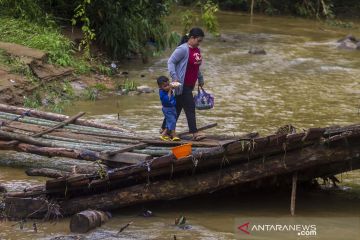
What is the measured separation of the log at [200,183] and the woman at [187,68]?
1011mm

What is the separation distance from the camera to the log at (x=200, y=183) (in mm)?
6223

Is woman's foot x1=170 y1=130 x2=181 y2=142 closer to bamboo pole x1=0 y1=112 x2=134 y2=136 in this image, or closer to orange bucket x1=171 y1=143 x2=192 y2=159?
bamboo pole x1=0 y1=112 x2=134 y2=136

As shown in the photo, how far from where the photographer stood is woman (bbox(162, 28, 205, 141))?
7279mm

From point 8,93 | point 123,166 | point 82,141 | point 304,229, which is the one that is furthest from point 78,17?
point 304,229

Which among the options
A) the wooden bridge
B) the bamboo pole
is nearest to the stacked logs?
the wooden bridge

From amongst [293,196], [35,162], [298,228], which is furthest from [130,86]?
[298,228]

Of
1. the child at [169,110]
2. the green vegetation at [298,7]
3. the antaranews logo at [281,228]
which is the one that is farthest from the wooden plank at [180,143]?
the green vegetation at [298,7]

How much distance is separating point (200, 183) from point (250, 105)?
17.7 ft

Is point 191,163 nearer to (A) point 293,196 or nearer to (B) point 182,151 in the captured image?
(B) point 182,151

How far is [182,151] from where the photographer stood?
6.16 meters

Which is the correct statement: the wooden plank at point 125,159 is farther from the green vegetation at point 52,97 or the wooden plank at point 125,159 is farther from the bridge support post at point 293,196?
the green vegetation at point 52,97

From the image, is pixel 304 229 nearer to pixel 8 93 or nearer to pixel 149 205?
pixel 149 205

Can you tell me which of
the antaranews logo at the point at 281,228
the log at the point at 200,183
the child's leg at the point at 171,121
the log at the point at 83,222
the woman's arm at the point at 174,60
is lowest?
the antaranews logo at the point at 281,228

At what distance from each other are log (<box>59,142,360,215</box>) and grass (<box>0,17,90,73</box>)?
6.49 m
